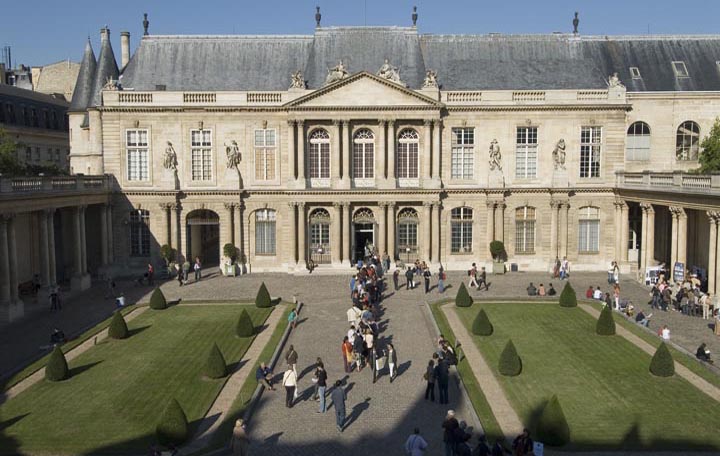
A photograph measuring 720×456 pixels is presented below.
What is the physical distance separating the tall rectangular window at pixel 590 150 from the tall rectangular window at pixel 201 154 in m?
26.5

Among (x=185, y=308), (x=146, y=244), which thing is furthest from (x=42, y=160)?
(x=185, y=308)

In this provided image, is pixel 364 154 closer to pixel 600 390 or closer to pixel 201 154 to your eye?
pixel 201 154

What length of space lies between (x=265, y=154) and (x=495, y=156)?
16308 millimetres

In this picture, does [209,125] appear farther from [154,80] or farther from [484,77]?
[484,77]

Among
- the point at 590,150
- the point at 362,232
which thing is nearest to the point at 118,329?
the point at 362,232

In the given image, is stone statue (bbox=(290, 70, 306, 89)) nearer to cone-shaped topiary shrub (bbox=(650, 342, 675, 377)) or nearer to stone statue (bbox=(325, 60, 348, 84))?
stone statue (bbox=(325, 60, 348, 84))

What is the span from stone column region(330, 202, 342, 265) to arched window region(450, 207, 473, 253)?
815 centimetres

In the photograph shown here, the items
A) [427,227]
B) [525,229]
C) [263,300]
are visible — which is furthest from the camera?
[525,229]

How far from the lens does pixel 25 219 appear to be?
45188 mm

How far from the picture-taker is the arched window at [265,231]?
50969 millimetres

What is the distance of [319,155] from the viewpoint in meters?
50.2

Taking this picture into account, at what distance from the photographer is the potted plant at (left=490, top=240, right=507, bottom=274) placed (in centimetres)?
4919

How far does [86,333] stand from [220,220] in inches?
725

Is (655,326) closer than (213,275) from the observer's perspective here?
Yes
